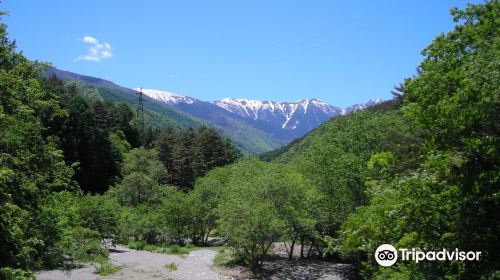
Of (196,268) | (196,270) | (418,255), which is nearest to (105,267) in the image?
(196,270)

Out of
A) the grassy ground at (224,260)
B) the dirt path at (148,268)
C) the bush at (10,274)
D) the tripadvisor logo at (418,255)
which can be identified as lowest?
the dirt path at (148,268)

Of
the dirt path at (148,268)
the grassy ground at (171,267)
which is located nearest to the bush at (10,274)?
the dirt path at (148,268)

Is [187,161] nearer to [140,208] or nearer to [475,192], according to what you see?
[140,208]

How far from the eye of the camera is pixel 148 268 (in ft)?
93.9

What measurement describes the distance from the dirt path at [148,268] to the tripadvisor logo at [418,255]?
1623 cm

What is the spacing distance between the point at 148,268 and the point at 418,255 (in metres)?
22.0

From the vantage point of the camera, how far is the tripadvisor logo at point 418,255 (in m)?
9.83

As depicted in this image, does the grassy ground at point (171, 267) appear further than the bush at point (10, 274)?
Yes

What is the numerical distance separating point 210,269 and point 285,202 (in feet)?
23.5

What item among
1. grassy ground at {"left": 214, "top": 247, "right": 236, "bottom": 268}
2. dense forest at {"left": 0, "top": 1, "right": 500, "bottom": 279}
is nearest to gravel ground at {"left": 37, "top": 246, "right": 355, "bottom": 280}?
grassy ground at {"left": 214, "top": 247, "right": 236, "bottom": 268}

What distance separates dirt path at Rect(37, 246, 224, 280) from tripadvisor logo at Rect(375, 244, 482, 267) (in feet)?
53.2

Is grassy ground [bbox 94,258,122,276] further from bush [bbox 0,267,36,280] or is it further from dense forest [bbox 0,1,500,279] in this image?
bush [bbox 0,267,36,280]

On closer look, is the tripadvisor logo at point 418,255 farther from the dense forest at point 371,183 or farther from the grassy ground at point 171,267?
the grassy ground at point 171,267

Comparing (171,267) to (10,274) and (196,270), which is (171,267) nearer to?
(196,270)
